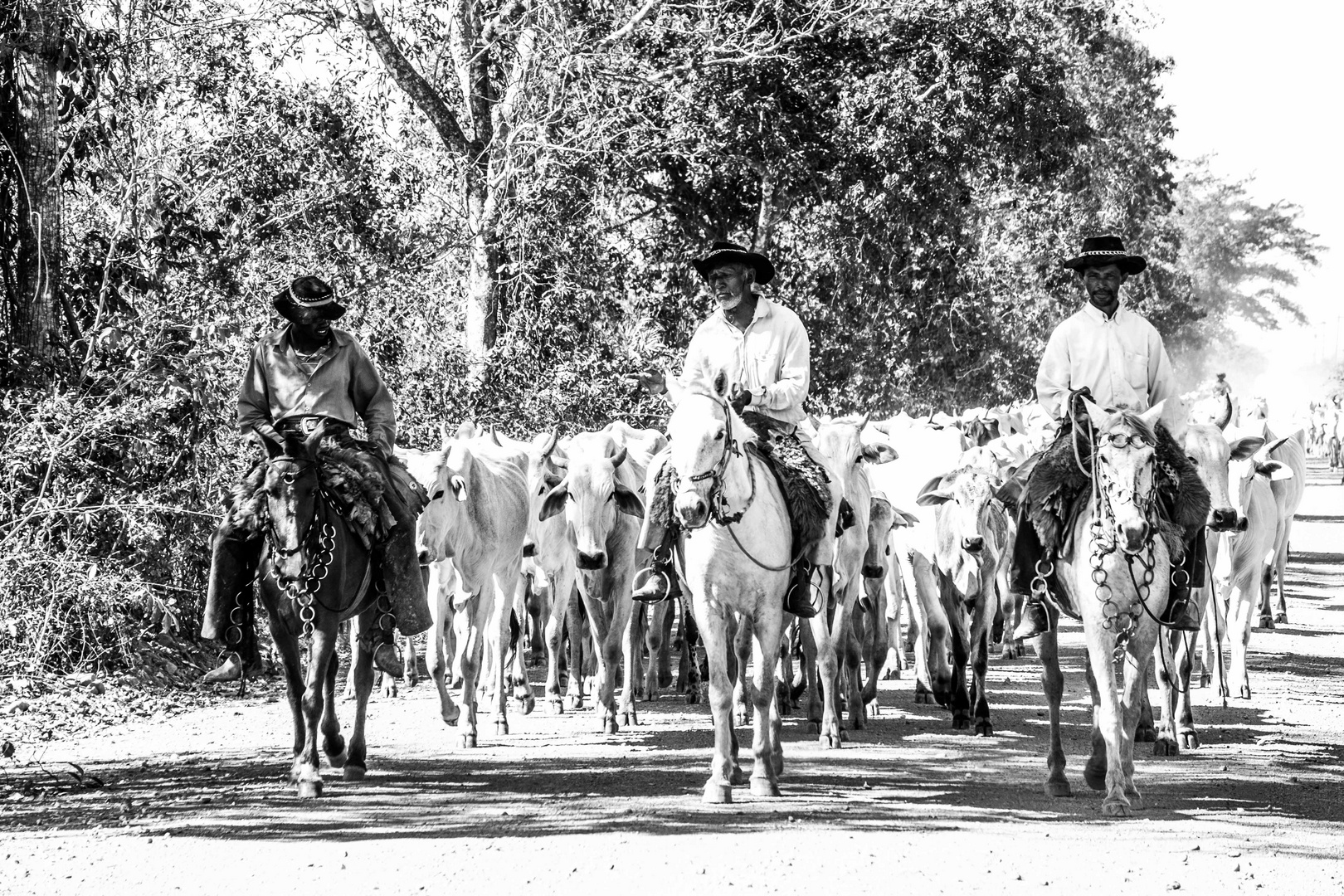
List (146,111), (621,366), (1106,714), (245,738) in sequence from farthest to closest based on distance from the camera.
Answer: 1. (621,366)
2. (146,111)
3. (245,738)
4. (1106,714)

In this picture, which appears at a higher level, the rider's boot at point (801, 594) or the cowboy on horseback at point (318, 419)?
the cowboy on horseback at point (318, 419)

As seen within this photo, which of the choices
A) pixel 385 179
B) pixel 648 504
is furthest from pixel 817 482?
pixel 385 179

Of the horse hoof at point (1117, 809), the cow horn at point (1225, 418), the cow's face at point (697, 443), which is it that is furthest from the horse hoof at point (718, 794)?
the cow horn at point (1225, 418)

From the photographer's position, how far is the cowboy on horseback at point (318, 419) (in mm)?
10844

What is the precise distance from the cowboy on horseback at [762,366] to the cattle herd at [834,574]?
28.2 inches

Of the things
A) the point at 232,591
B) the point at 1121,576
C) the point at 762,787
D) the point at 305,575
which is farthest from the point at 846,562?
the point at 232,591

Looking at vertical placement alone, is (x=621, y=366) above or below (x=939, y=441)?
above

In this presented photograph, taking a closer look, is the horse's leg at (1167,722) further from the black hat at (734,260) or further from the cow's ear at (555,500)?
the cow's ear at (555,500)

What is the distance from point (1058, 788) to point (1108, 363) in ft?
8.55

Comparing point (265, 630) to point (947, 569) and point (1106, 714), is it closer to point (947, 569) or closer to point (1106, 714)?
point (947, 569)

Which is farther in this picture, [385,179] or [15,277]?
[385,179]

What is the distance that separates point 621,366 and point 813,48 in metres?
5.75

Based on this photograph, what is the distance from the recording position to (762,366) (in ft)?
36.0

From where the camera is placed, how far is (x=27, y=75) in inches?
631
